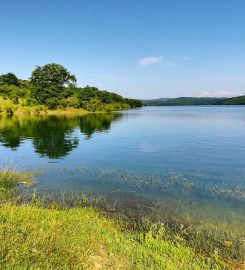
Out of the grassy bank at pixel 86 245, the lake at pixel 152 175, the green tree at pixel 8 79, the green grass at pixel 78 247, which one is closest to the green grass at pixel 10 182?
the lake at pixel 152 175

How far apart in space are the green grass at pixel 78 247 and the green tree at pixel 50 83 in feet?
416

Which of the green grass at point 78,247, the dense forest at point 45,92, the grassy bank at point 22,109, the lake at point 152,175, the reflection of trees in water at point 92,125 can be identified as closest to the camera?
the green grass at point 78,247

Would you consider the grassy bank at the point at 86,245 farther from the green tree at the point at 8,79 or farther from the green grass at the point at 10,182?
the green tree at the point at 8,79

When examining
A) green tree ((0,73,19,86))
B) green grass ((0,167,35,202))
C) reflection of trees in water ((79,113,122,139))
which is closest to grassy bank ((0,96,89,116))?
green tree ((0,73,19,86))

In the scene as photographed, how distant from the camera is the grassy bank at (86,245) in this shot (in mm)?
8711

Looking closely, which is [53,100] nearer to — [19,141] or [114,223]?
[19,141]

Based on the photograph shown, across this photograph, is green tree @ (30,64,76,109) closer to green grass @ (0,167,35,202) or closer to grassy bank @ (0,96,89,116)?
grassy bank @ (0,96,89,116)

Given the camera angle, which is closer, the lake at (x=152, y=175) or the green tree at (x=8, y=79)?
the lake at (x=152, y=175)

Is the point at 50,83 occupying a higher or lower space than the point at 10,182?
higher

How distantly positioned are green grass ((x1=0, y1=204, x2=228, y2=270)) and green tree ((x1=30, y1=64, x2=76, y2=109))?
416ft

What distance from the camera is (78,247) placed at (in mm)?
9922

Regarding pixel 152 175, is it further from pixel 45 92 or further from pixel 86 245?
pixel 45 92

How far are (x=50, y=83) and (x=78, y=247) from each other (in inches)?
5494

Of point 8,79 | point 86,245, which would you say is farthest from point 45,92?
point 86,245
